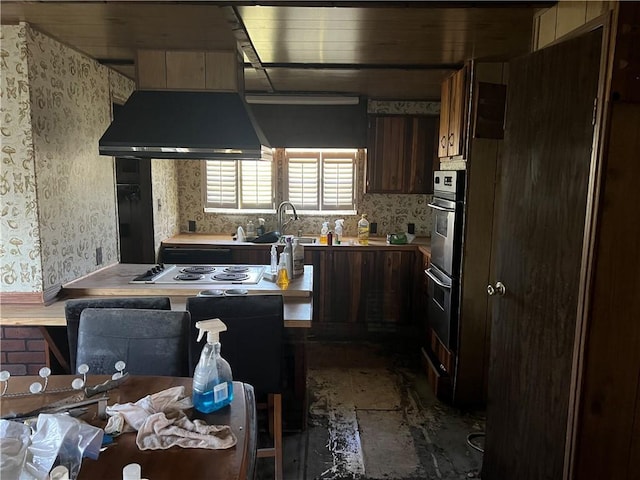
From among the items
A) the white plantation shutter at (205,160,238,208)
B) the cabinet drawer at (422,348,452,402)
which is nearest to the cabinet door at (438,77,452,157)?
the cabinet drawer at (422,348,452,402)

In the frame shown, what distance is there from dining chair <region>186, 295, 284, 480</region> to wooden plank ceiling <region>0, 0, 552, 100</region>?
1.33 m

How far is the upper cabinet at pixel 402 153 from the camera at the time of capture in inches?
180

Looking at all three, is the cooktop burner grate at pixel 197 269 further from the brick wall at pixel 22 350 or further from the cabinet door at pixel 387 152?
the cabinet door at pixel 387 152

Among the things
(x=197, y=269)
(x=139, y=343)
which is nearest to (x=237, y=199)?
(x=197, y=269)

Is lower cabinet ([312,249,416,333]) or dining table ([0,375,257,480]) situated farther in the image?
lower cabinet ([312,249,416,333])

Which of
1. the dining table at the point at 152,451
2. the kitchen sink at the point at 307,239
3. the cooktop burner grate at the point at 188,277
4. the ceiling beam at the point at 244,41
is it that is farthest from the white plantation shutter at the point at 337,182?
the dining table at the point at 152,451

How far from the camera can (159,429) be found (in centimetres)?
124

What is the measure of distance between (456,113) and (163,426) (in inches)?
105

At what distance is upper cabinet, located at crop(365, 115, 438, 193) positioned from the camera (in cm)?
458

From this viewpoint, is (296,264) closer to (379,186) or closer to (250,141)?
(250,141)

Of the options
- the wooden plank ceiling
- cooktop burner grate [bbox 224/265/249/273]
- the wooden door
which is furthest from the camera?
cooktop burner grate [bbox 224/265/249/273]

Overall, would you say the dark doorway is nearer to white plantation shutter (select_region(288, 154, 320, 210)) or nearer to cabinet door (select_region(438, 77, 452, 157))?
white plantation shutter (select_region(288, 154, 320, 210))

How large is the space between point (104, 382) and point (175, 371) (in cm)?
27

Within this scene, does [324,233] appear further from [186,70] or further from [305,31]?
[305,31]
